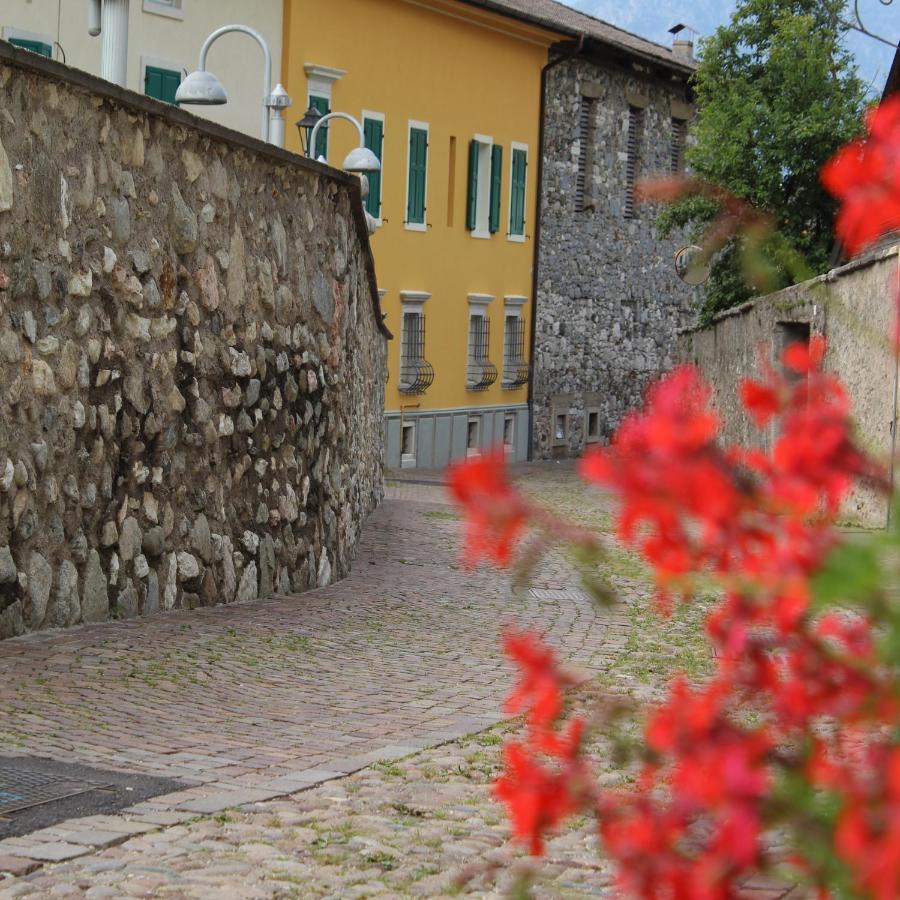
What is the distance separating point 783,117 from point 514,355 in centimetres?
980

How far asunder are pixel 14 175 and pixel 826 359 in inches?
433

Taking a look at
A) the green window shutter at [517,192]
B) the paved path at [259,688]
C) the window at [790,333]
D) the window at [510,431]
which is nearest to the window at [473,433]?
the window at [510,431]

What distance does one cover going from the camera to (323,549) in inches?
496

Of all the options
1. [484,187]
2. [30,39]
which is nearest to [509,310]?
[484,187]

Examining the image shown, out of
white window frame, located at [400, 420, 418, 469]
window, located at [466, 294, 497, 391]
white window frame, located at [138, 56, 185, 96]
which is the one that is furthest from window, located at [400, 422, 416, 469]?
white window frame, located at [138, 56, 185, 96]

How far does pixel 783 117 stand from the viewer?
90.3 ft

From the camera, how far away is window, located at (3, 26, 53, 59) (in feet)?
74.3

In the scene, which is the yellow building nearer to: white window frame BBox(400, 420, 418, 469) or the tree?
white window frame BBox(400, 420, 418, 469)

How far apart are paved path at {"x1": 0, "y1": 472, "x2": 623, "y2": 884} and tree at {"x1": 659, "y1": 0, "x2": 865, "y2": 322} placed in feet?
53.9

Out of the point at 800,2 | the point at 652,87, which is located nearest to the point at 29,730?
the point at 800,2

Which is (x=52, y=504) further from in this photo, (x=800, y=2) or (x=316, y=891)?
(x=800, y=2)

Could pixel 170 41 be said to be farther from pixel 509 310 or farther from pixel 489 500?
pixel 489 500

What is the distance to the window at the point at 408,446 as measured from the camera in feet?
105

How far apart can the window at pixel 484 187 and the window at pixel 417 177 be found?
1.51 m
